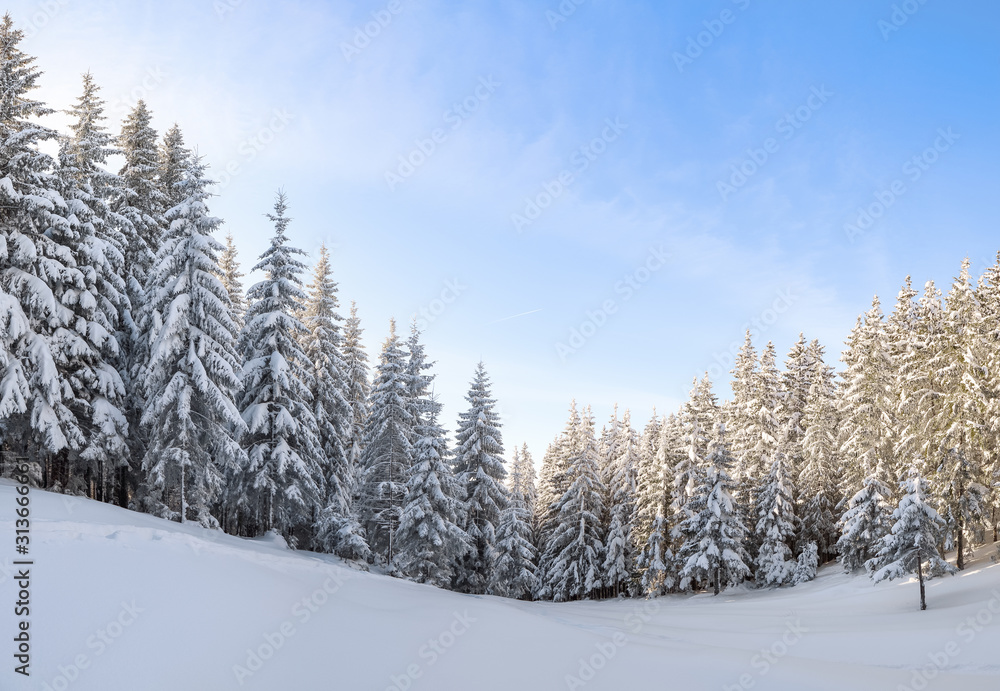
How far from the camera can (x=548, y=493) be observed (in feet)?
176

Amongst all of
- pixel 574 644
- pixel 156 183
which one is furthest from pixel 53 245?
pixel 574 644

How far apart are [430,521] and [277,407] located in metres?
9.76

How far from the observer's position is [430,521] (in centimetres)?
2894

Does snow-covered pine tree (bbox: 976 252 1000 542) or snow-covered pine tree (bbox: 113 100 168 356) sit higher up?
snow-covered pine tree (bbox: 113 100 168 356)

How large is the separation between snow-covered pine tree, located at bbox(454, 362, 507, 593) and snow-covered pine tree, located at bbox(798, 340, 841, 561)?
81.5ft

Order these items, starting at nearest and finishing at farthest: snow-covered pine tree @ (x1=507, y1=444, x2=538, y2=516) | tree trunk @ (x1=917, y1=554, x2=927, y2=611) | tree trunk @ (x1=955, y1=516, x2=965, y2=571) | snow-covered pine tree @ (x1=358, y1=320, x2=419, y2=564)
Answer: tree trunk @ (x1=917, y1=554, x2=927, y2=611) < tree trunk @ (x1=955, y1=516, x2=965, y2=571) < snow-covered pine tree @ (x1=358, y1=320, x2=419, y2=564) < snow-covered pine tree @ (x1=507, y1=444, x2=538, y2=516)

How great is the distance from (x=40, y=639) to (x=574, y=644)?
27.5 ft

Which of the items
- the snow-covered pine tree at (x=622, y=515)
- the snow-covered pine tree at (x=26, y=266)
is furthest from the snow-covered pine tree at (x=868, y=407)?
the snow-covered pine tree at (x=26, y=266)

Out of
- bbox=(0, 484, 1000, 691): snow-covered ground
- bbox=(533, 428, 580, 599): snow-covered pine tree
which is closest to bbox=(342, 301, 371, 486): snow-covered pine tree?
bbox=(533, 428, 580, 599): snow-covered pine tree

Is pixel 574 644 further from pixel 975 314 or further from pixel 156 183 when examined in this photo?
pixel 975 314

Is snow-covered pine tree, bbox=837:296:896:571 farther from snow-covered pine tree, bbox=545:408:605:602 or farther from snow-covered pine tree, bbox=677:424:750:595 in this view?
snow-covered pine tree, bbox=545:408:605:602

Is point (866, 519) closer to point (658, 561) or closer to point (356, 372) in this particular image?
point (658, 561)

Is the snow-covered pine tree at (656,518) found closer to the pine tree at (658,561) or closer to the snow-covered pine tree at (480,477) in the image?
the pine tree at (658,561)

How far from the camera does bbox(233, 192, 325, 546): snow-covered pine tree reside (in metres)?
25.3
